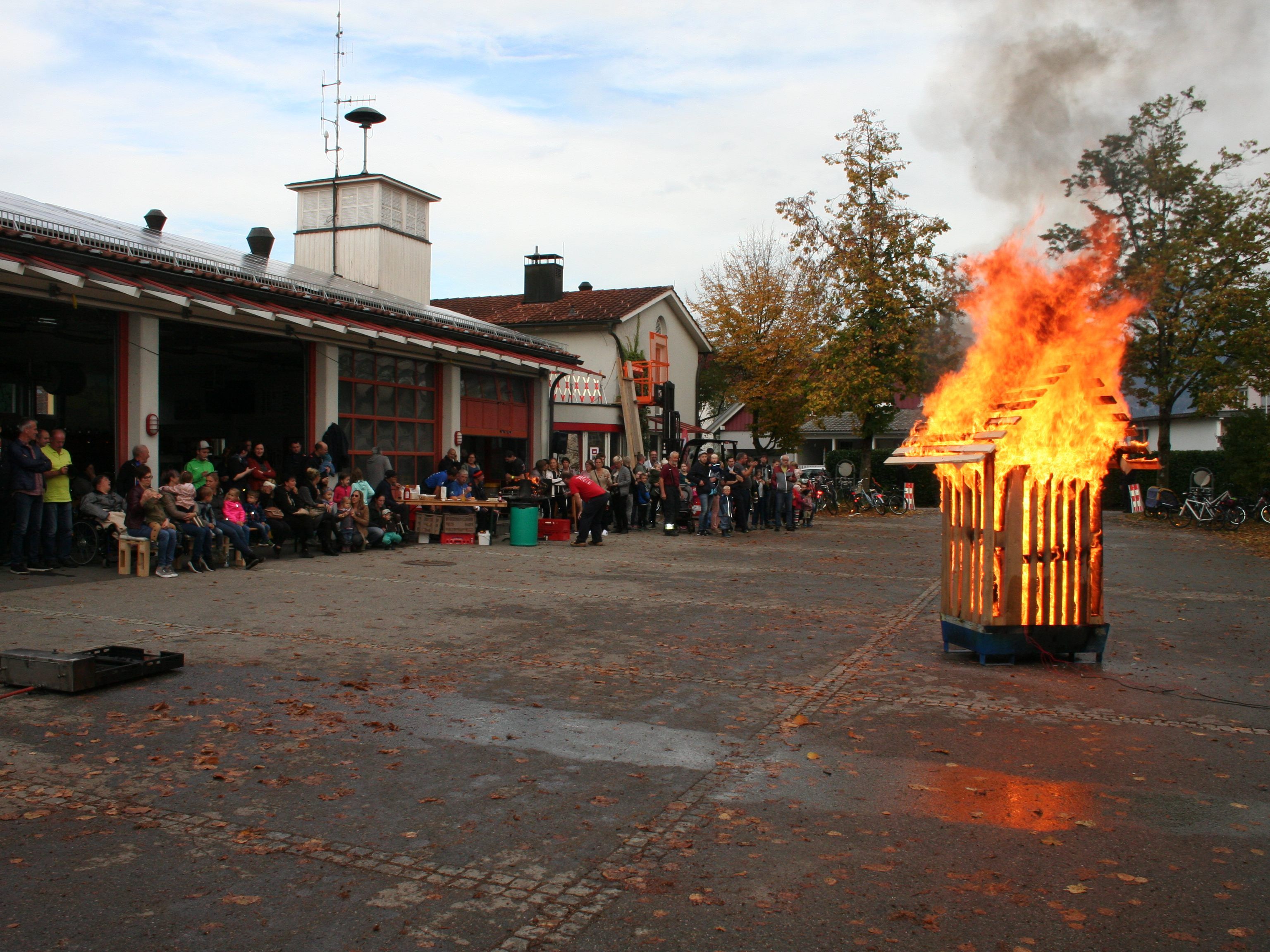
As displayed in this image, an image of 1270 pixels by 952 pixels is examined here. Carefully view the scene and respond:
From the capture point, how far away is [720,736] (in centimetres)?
604

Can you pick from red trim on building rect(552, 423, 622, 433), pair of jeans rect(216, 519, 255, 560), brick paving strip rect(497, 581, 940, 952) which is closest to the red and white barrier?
red trim on building rect(552, 423, 622, 433)

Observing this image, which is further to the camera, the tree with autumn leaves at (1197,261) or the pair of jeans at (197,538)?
the tree with autumn leaves at (1197,261)

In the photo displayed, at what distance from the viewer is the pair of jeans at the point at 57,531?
12.3 meters

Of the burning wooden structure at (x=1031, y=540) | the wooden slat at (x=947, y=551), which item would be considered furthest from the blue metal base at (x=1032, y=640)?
the wooden slat at (x=947, y=551)

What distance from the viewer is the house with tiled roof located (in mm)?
32531

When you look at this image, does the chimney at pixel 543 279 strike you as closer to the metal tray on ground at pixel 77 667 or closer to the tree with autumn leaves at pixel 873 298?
the tree with autumn leaves at pixel 873 298

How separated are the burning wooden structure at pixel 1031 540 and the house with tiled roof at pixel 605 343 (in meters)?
22.8

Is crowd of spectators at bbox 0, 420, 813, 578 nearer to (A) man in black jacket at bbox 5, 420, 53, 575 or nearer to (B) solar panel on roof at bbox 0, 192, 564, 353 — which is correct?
(A) man in black jacket at bbox 5, 420, 53, 575

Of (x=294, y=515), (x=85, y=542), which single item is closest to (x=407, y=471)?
(x=294, y=515)

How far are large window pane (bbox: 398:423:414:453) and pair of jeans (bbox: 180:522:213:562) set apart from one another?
25.3 ft

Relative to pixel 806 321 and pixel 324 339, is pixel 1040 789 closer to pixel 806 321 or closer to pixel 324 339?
pixel 324 339

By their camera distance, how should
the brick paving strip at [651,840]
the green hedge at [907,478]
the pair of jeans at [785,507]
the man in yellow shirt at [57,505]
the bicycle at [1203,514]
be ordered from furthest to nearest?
1. the green hedge at [907,478]
2. the bicycle at [1203,514]
3. the pair of jeans at [785,507]
4. the man in yellow shirt at [57,505]
5. the brick paving strip at [651,840]

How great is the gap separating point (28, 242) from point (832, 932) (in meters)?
13.0

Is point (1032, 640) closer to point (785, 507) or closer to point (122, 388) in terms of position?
point (122, 388)
